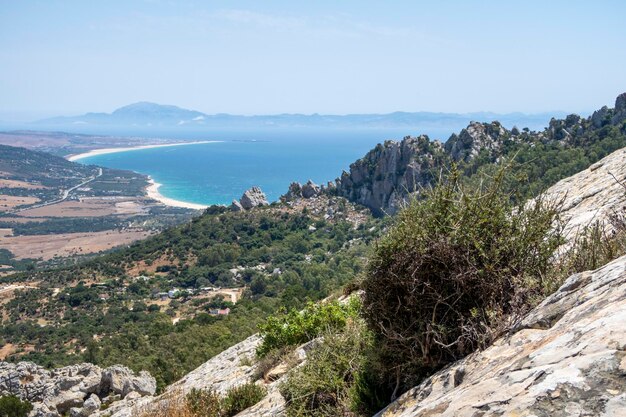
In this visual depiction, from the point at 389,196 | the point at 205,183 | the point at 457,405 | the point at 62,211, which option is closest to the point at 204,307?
the point at 389,196

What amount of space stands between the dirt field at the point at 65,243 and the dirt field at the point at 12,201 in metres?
43.4

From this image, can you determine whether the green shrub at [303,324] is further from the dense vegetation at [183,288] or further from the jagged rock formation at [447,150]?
the jagged rock formation at [447,150]

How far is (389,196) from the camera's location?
221ft

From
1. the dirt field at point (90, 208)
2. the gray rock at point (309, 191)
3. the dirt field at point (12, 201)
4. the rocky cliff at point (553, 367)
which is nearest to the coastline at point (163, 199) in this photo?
the dirt field at point (90, 208)

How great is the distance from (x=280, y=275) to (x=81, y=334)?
2180 cm

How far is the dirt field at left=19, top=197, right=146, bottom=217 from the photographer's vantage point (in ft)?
466

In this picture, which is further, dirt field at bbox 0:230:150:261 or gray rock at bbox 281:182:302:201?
dirt field at bbox 0:230:150:261

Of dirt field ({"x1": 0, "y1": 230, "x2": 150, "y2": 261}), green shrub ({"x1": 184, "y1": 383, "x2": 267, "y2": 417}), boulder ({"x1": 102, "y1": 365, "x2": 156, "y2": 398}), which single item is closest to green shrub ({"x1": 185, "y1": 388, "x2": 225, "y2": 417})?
green shrub ({"x1": 184, "y1": 383, "x2": 267, "y2": 417})

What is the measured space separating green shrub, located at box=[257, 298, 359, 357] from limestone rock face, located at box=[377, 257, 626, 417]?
13.3 feet

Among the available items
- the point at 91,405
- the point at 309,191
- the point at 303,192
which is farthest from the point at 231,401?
the point at 303,192

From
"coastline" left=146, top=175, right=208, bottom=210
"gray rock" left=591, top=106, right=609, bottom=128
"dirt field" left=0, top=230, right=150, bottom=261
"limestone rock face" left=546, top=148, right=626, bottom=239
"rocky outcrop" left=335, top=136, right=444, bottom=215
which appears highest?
"gray rock" left=591, top=106, right=609, bottom=128

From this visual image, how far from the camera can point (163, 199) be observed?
16525 cm

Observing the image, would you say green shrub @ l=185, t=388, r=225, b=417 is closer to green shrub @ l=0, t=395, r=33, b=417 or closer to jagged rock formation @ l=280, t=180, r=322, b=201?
green shrub @ l=0, t=395, r=33, b=417

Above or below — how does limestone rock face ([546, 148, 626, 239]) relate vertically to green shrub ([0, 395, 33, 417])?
above
